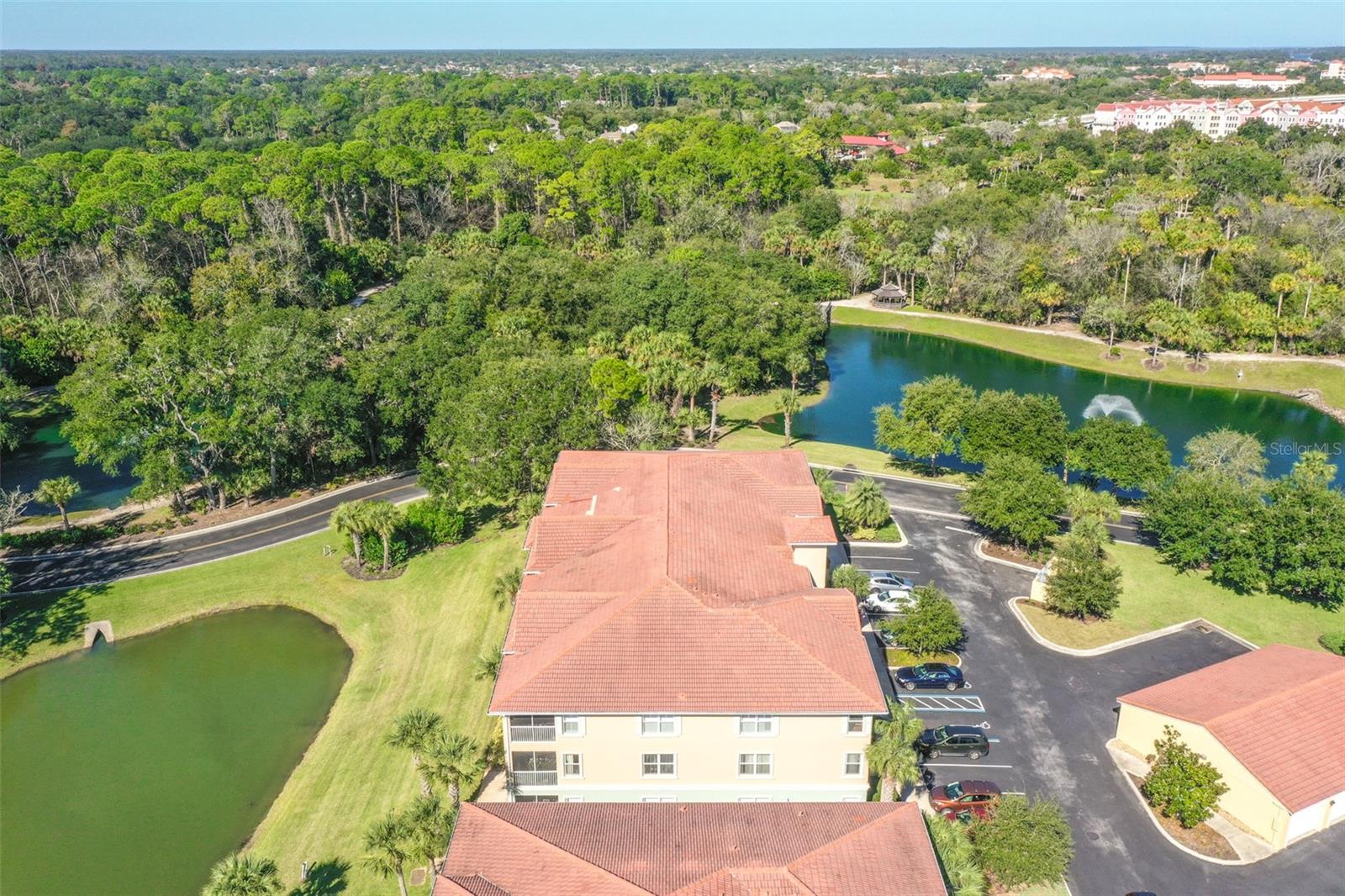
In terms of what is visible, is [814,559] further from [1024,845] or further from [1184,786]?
[1184,786]

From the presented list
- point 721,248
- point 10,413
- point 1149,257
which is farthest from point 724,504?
point 1149,257

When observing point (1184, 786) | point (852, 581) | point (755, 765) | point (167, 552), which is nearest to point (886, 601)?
point (852, 581)

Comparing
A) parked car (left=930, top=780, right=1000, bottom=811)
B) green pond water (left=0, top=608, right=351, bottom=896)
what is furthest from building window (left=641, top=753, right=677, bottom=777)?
green pond water (left=0, top=608, right=351, bottom=896)

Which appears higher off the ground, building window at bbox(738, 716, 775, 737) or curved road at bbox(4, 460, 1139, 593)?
building window at bbox(738, 716, 775, 737)

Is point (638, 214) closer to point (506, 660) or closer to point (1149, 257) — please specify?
point (1149, 257)

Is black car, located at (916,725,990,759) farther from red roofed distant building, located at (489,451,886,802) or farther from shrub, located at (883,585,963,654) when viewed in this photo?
shrub, located at (883,585,963,654)
